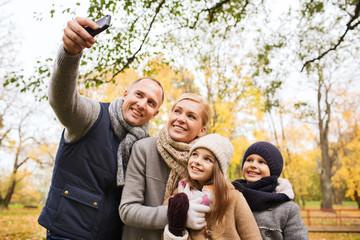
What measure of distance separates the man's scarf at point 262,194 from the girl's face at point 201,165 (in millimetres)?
563

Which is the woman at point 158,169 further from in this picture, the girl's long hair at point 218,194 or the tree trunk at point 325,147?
the tree trunk at point 325,147

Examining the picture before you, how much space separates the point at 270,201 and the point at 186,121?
3.83ft

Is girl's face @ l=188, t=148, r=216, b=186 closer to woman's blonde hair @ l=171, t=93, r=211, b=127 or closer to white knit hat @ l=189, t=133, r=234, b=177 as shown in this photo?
white knit hat @ l=189, t=133, r=234, b=177

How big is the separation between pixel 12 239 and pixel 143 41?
27.0ft

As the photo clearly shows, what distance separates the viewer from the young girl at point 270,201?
2.32 meters

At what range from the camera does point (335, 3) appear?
25.7ft

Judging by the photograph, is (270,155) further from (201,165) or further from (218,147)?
(201,165)

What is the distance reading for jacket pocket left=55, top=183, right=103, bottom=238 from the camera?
6.31ft

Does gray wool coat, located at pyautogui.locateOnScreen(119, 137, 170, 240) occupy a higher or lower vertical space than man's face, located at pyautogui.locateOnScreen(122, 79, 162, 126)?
lower

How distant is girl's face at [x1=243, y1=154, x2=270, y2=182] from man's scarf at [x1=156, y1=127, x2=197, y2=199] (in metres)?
0.82

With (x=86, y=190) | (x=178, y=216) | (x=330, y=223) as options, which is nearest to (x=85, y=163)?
(x=86, y=190)

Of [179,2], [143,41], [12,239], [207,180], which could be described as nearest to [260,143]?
[207,180]

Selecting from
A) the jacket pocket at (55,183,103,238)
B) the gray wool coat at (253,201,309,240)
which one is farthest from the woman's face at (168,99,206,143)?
the gray wool coat at (253,201,309,240)

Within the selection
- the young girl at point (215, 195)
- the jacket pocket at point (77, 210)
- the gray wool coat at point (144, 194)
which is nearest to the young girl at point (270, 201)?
the young girl at point (215, 195)
